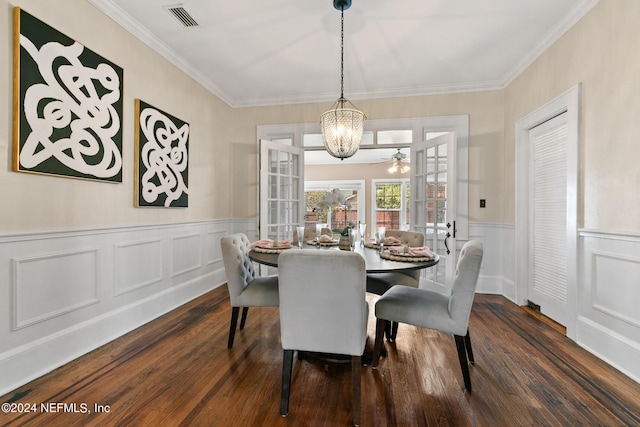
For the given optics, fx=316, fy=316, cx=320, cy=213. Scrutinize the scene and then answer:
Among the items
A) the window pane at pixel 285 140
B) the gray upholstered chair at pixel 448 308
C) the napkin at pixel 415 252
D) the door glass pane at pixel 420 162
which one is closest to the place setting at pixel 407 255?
the napkin at pixel 415 252

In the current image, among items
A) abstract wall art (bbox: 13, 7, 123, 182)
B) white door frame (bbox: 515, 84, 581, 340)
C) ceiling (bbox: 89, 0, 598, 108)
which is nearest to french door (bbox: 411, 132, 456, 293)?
white door frame (bbox: 515, 84, 581, 340)

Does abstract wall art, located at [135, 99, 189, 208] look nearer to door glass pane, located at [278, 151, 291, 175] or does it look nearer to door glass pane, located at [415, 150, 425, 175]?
door glass pane, located at [278, 151, 291, 175]

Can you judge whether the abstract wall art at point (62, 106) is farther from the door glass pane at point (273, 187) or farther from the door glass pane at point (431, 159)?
the door glass pane at point (431, 159)

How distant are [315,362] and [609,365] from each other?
1996 mm

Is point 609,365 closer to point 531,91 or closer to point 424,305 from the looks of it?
point 424,305

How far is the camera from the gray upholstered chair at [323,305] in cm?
156

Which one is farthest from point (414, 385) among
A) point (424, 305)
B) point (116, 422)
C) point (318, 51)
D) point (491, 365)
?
point (318, 51)

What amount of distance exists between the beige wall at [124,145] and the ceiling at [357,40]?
0.58 feet

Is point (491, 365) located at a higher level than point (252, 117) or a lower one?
lower

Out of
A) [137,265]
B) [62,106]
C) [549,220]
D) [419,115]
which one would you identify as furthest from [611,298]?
[62,106]

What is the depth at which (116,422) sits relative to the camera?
1570mm

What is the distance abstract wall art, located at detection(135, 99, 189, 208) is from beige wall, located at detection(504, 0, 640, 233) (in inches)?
146

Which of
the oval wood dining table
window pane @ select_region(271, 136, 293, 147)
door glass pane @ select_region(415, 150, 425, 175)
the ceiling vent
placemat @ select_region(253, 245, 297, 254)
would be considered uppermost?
the ceiling vent

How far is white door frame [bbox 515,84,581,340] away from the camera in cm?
256
